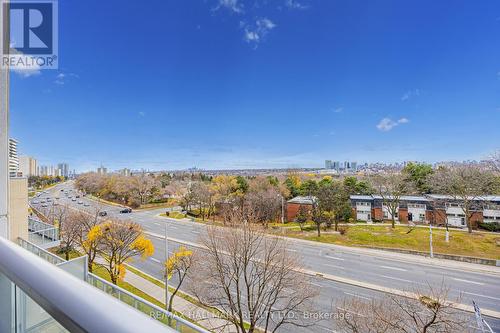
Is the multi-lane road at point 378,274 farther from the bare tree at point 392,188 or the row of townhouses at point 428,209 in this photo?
the bare tree at point 392,188

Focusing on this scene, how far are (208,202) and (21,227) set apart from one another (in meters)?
17.6

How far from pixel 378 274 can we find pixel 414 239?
6262 mm

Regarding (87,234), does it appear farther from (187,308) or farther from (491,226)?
(491,226)

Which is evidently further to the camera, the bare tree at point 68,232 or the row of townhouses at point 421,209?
the row of townhouses at point 421,209

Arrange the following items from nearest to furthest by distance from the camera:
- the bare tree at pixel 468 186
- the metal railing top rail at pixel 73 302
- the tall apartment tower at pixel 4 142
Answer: the metal railing top rail at pixel 73 302
the tall apartment tower at pixel 4 142
the bare tree at pixel 468 186

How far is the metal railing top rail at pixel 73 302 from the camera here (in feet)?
1.03

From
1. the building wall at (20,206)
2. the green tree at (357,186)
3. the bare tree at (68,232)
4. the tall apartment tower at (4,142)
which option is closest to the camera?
the tall apartment tower at (4,142)

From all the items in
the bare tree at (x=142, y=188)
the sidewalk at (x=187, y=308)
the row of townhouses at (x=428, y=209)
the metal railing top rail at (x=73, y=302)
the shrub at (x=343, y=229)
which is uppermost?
the metal railing top rail at (x=73, y=302)

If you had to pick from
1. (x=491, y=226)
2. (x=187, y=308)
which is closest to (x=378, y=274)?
(x=187, y=308)

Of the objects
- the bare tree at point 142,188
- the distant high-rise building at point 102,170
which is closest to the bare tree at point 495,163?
the bare tree at point 142,188

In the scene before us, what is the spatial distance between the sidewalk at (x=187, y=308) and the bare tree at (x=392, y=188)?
665 inches

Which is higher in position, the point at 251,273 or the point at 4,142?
the point at 4,142

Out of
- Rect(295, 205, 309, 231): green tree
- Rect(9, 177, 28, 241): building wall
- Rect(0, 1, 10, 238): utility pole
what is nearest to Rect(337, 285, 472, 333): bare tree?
Rect(0, 1, 10, 238): utility pole

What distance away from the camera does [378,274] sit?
10.6 m
